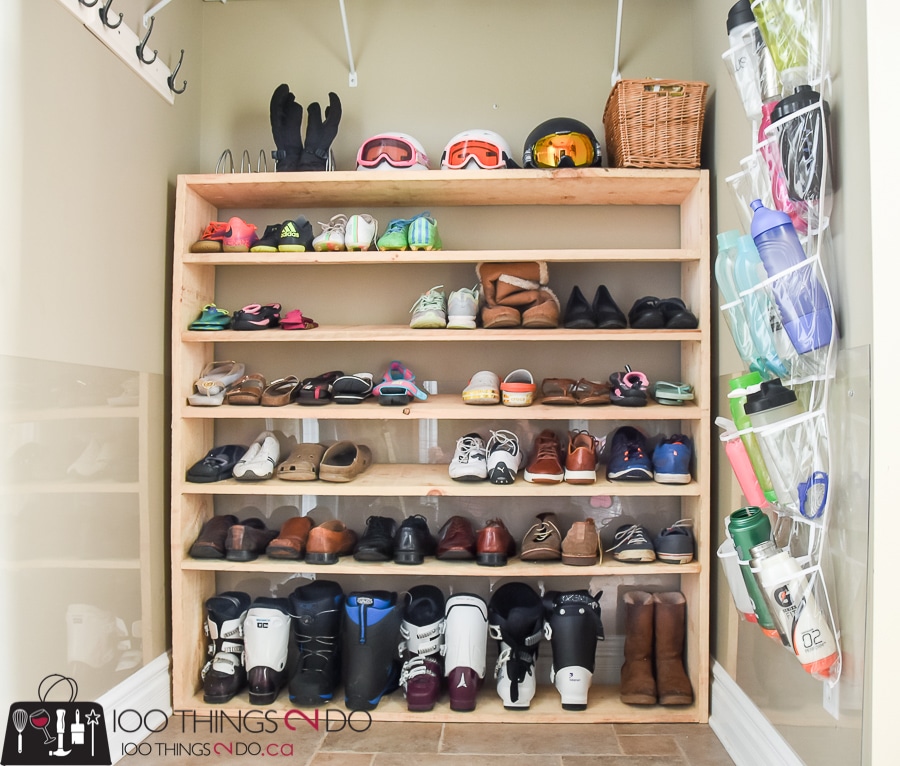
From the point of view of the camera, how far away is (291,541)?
2584mm

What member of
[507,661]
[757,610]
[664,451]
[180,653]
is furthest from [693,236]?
[180,653]

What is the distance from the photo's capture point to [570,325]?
259 centimetres

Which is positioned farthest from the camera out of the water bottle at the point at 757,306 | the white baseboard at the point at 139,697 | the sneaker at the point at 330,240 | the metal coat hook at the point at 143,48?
the sneaker at the point at 330,240

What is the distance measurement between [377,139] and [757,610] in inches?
77.7

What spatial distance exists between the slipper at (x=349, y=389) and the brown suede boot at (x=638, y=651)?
4.00 feet

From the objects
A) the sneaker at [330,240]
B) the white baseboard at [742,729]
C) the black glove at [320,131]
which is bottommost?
the white baseboard at [742,729]

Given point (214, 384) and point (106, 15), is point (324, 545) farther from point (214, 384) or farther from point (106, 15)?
point (106, 15)

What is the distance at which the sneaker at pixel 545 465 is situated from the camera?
2.53m

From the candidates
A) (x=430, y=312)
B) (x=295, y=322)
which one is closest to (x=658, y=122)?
(x=430, y=312)

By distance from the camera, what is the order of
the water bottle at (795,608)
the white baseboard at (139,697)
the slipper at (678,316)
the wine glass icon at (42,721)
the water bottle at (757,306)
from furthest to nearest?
the slipper at (678,316) < the white baseboard at (139,697) < the wine glass icon at (42,721) < the water bottle at (757,306) < the water bottle at (795,608)

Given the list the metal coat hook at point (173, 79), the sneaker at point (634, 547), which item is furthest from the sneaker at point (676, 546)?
the metal coat hook at point (173, 79)

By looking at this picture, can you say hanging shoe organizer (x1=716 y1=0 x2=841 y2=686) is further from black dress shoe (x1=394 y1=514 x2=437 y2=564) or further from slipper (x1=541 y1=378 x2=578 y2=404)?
black dress shoe (x1=394 y1=514 x2=437 y2=564)

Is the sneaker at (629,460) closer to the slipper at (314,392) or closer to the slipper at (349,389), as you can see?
the slipper at (349,389)

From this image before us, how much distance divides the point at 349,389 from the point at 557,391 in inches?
28.9
